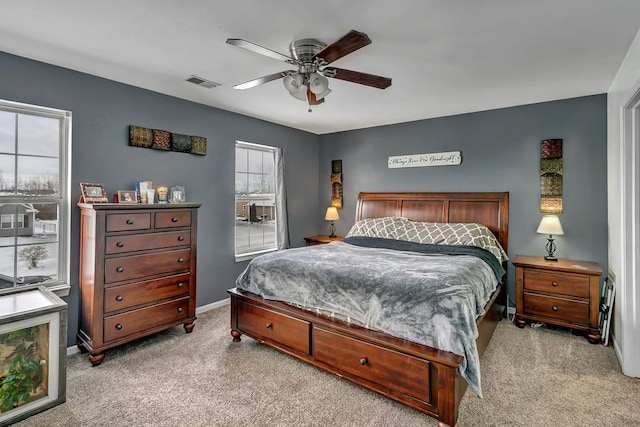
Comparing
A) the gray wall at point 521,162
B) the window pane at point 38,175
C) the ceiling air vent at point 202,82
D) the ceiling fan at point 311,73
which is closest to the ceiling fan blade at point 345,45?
the ceiling fan at point 311,73

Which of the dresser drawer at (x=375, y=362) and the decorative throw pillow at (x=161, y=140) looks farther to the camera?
the decorative throw pillow at (x=161, y=140)

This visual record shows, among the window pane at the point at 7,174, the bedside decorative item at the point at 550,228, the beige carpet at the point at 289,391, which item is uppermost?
the window pane at the point at 7,174

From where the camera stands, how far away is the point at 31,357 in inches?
86.3

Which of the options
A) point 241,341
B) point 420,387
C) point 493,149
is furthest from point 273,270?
point 493,149

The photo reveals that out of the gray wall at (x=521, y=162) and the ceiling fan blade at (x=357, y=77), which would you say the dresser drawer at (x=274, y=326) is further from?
the gray wall at (x=521, y=162)

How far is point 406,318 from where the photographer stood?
2.17m

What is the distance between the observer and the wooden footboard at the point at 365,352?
1953 millimetres

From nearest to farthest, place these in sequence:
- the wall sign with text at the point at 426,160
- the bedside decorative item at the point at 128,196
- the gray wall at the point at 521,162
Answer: the bedside decorative item at the point at 128,196 < the gray wall at the point at 521,162 < the wall sign with text at the point at 426,160

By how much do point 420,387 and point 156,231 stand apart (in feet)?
8.28

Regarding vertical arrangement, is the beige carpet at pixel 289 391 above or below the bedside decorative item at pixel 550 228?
below

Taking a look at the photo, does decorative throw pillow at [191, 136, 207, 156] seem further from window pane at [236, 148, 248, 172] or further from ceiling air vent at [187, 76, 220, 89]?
ceiling air vent at [187, 76, 220, 89]

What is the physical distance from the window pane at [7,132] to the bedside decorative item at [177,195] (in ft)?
4.22

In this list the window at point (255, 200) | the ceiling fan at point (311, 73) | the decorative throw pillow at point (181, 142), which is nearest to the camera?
the ceiling fan at point (311, 73)

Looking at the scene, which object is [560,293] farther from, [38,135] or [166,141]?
[38,135]
